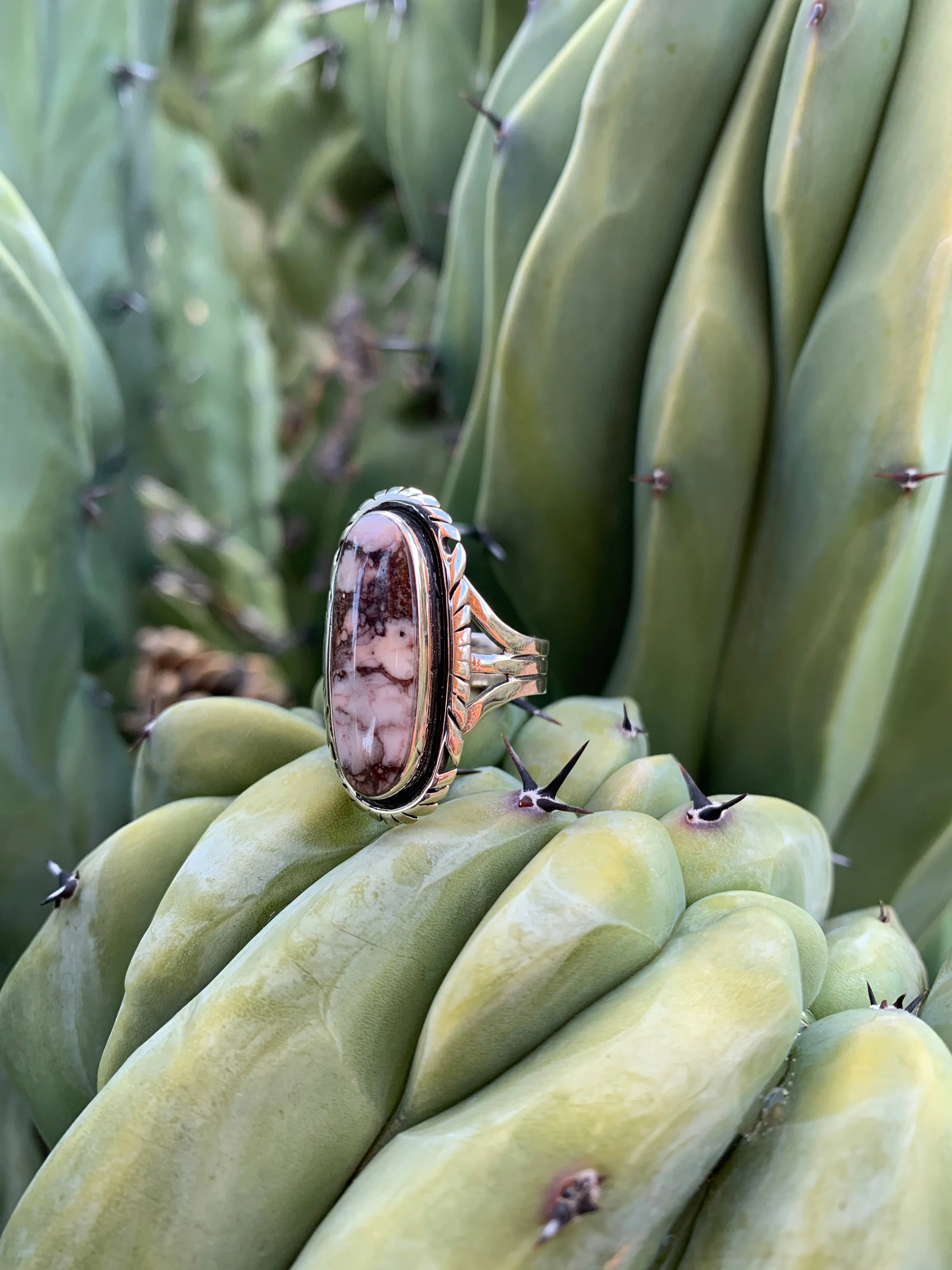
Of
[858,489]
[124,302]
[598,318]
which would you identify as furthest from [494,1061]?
[124,302]

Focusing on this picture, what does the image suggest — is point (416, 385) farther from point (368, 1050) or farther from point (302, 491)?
point (368, 1050)

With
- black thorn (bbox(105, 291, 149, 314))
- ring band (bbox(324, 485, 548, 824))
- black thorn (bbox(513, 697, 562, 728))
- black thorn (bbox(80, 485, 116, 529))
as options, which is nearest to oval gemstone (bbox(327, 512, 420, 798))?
ring band (bbox(324, 485, 548, 824))

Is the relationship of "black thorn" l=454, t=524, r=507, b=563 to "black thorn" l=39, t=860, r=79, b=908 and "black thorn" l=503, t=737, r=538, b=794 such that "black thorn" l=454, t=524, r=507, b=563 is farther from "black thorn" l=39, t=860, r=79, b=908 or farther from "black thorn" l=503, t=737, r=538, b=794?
"black thorn" l=39, t=860, r=79, b=908

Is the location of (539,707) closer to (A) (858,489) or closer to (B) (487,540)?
(B) (487,540)

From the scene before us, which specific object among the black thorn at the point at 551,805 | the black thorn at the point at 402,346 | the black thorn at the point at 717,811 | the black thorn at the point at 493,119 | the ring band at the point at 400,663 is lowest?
the black thorn at the point at 717,811

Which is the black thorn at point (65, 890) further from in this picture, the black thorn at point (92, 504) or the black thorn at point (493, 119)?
the black thorn at point (493, 119)

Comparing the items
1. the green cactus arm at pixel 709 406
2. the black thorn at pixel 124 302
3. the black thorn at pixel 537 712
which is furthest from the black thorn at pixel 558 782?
the black thorn at pixel 124 302
